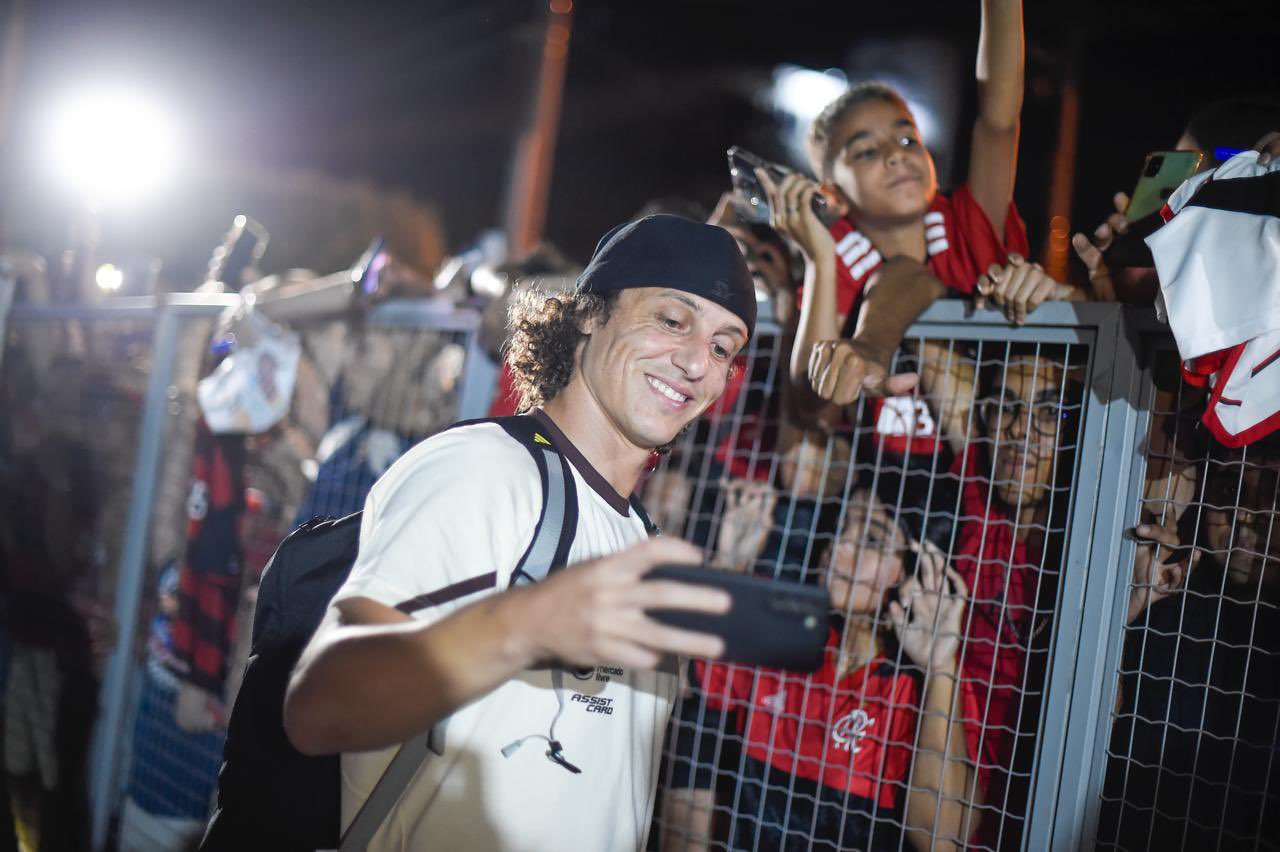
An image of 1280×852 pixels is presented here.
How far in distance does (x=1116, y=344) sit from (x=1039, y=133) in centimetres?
723

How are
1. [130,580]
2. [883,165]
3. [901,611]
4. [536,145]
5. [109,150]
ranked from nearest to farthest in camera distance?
[901,611]
[883,165]
[130,580]
[109,150]
[536,145]

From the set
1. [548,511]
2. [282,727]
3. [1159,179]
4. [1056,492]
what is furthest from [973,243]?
[282,727]

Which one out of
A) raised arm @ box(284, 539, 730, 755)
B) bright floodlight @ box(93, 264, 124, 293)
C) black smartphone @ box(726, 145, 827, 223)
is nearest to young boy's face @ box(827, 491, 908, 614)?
black smartphone @ box(726, 145, 827, 223)

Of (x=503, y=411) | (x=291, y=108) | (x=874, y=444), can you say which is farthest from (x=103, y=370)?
(x=291, y=108)

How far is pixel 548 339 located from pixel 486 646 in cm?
104

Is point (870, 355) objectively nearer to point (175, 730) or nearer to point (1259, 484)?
point (1259, 484)

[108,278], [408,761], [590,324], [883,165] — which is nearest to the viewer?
[408,761]

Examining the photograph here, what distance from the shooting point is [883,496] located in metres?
2.67

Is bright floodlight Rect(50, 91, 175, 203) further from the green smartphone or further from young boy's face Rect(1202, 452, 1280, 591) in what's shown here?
young boy's face Rect(1202, 452, 1280, 591)

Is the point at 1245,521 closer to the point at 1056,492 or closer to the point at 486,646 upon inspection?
the point at 1056,492

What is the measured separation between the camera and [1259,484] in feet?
6.59

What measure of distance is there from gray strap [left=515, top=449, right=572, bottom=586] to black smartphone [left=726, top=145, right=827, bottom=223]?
1.43 meters

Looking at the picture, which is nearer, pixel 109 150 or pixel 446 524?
pixel 446 524

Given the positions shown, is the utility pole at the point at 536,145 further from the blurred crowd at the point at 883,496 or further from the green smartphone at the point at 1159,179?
the green smartphone at the point at 1159,179
